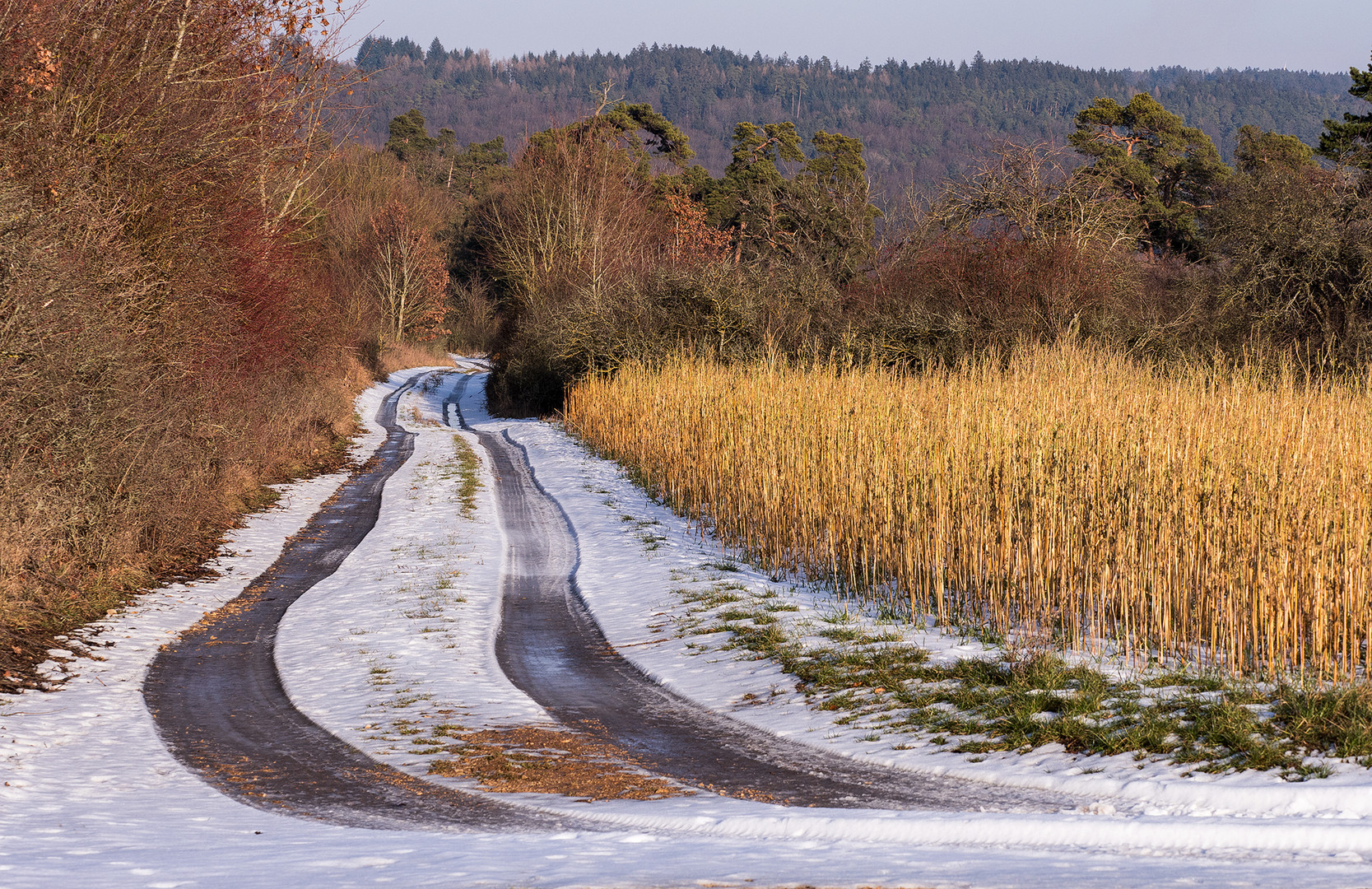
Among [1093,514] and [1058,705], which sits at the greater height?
[1093,514]

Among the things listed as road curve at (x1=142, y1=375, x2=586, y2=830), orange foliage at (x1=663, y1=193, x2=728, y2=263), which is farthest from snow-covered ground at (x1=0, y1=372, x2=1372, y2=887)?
orange foliage at (x1=663, y1=193, x2=728, y2=263)

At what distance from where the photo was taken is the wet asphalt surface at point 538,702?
5.53m

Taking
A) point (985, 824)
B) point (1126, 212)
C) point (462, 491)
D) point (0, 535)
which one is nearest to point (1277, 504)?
point (985, 824)

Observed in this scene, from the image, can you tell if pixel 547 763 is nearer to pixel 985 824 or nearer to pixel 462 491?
pixel 985 824

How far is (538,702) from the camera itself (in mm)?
7680

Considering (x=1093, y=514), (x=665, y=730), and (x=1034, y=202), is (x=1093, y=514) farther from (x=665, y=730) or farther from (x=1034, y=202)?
(x=1034, y=202)

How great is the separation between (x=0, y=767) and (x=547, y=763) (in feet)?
9.57

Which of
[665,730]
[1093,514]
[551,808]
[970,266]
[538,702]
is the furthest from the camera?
[970,266]

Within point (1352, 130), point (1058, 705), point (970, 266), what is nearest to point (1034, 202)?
point (970, 266)

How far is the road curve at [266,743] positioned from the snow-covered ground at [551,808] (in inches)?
6.0

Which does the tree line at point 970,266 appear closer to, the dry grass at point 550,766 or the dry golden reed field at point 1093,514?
the dry golden reed field at point 1093,514

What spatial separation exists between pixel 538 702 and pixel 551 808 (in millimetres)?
2176

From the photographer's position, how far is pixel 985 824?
16.1ft

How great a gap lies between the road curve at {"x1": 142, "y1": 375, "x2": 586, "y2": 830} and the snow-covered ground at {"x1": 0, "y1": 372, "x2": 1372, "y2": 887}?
15 cm
